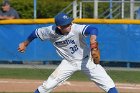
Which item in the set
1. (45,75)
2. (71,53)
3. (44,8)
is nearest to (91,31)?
(71,53)

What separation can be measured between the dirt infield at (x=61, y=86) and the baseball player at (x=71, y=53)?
2.69 meters

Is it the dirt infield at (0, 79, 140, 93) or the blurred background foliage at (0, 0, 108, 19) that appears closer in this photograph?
the dirt infield at (0, 79, 140, 93)

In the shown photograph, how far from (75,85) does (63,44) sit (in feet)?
11.1

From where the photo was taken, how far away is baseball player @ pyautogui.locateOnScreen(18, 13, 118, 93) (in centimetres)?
827

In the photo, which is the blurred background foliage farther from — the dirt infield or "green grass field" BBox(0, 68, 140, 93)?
the dirt infield

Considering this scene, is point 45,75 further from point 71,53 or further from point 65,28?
point 65,28

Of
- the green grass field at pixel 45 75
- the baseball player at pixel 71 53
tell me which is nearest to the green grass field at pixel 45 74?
the green grass field at pixel 45 75

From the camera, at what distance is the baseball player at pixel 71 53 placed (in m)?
8.27

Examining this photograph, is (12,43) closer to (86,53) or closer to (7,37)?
(7,37)

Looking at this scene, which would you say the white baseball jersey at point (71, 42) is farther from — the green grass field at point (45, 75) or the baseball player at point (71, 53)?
the green grass field at point (45, 75)

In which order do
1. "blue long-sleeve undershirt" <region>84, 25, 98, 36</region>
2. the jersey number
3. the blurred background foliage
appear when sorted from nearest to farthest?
"blue long-sleeve undershirt" <region>84, 25, 98, 36</region> < the jersey number < the blurred background foliage

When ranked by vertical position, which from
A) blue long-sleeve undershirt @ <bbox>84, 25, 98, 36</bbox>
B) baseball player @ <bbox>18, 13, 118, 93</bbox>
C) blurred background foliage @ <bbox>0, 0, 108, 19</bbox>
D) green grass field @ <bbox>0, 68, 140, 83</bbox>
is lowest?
green grass field @ <bbox>0, 68, 140, 83</bbox>

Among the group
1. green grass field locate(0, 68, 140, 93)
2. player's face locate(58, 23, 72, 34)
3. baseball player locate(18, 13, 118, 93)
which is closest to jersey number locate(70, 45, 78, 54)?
baseball player locate(18, 13, 118, 93)

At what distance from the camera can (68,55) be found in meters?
8.54
